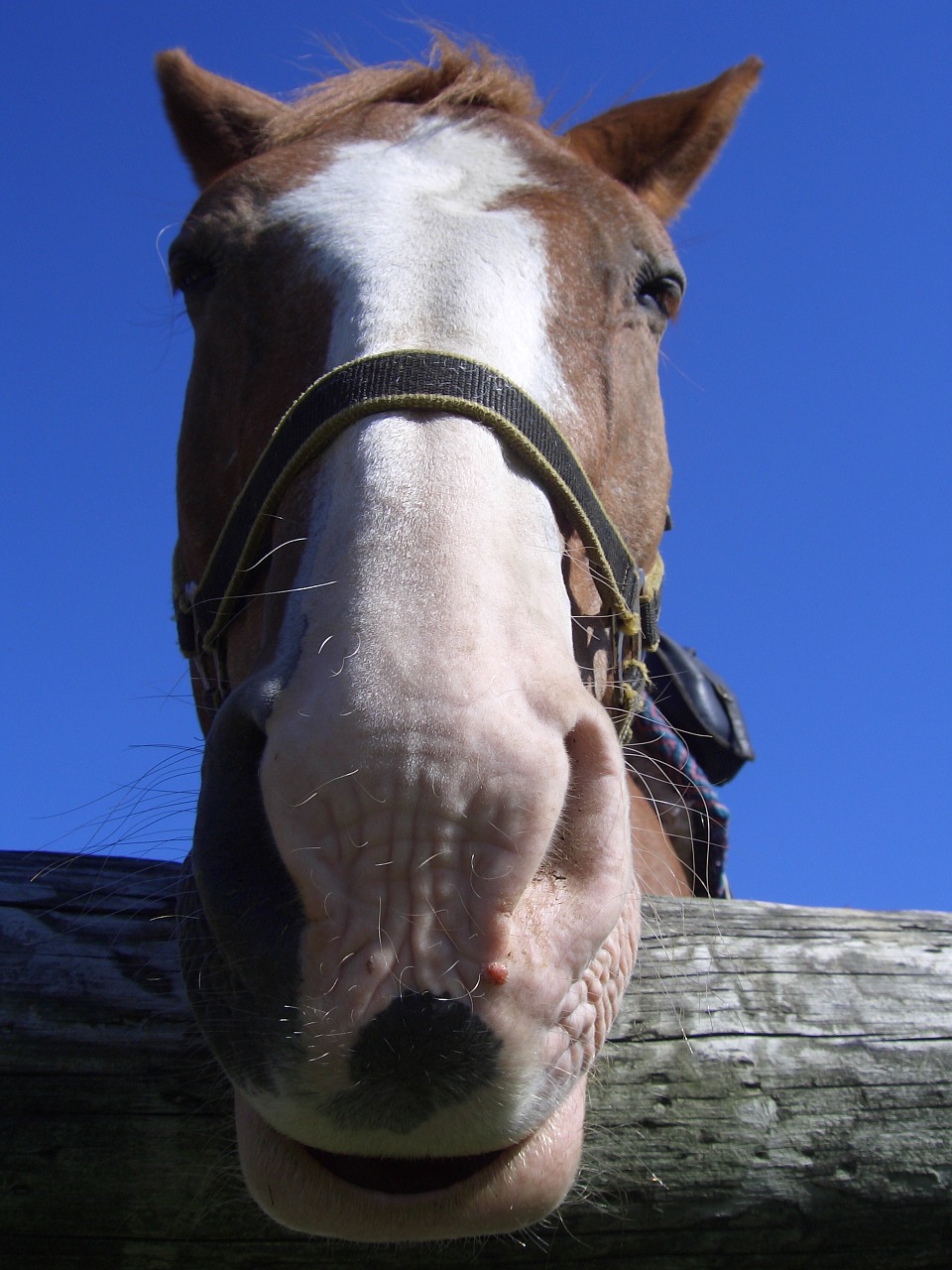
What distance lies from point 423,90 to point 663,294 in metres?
0.95

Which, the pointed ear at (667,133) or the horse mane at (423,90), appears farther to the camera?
the pointed ear at (667,133)

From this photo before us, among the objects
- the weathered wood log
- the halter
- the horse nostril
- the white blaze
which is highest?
the white blaze

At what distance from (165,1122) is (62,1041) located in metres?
0.21

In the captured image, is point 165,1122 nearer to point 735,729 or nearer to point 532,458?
point 532,458

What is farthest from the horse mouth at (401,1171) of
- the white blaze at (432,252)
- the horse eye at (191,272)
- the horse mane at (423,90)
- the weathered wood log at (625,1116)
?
the horse mane at (423,90)

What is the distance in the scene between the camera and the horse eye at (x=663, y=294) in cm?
271

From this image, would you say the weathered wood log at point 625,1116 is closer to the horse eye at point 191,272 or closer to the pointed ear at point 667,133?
the horse eye at point 191,272

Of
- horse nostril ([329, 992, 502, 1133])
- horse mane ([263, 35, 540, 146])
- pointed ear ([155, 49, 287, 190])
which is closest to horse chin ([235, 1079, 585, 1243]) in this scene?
horse nostril ([329, 992, 502, 1133])

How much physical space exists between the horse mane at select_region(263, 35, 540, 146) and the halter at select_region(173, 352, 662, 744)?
1.34 m

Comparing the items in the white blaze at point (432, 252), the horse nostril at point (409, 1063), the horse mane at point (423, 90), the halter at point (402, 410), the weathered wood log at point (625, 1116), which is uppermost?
the horse mane at point (423, 90)

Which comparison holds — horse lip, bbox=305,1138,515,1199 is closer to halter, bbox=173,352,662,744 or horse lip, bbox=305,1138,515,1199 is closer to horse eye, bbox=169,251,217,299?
halter, bbox=173,352,662,744

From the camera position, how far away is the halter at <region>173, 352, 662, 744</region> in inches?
68.7

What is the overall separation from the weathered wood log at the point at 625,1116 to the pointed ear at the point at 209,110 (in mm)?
2553

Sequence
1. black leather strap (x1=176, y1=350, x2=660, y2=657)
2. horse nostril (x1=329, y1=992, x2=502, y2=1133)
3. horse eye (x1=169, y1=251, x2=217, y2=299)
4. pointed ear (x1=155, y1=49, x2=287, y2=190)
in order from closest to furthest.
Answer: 1. horse nostril (x1=329, y1=992, x2=502, y2=1133)
2. black leather strap (x1=176, y1=350, x2=660, y2=657)
3. horse eye (x1=169, y1=251, x2=217, y2=299)
4. pointed ear (x1=155, y1=49, x2=287, y2=190)
